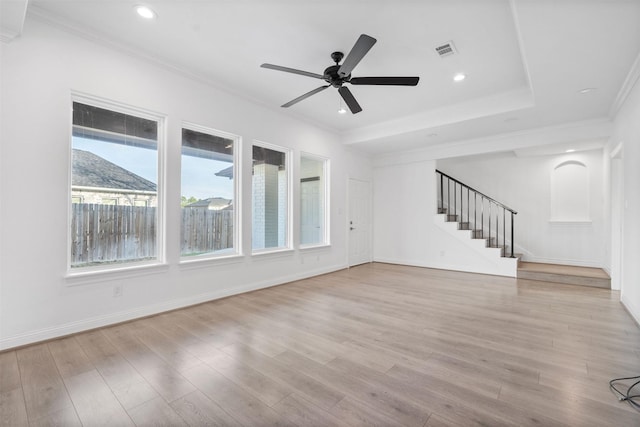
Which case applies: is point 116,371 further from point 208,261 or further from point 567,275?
point 567,275

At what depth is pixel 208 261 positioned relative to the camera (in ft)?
13.3

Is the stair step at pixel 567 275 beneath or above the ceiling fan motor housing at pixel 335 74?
beneath

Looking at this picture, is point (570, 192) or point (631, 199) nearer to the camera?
point (631, 199)

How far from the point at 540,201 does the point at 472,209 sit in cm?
138

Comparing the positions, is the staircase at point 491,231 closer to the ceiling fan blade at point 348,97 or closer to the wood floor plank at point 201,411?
the ceiling fan blade at point 348,97

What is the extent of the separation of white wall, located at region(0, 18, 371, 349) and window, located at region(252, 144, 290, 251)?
3.02 ft

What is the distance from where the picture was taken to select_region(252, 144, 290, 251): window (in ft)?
16.1

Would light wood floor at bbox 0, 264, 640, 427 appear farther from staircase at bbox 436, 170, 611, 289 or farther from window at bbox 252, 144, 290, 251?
staircase at bbox 436, 170, 611, 289

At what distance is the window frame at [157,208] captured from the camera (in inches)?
117

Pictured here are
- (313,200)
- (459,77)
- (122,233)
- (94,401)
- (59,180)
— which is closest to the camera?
(94,401)

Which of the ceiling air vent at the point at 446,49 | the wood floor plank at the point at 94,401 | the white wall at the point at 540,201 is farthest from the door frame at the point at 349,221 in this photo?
the wood floor plank at the point at 94,401

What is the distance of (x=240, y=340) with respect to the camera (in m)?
2.80

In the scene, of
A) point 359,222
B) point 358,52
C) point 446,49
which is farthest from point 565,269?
point 358,52

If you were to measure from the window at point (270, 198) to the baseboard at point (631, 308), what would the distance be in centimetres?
471
